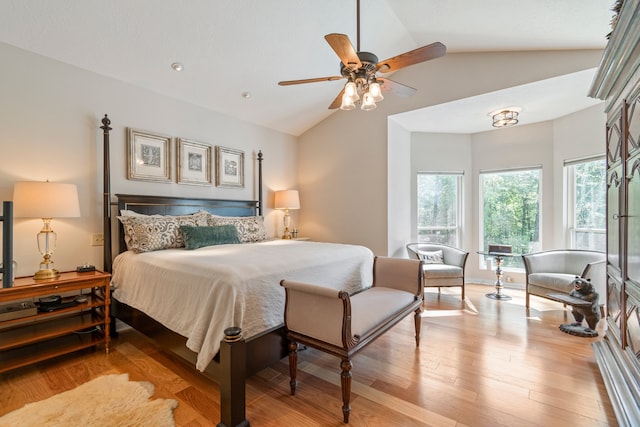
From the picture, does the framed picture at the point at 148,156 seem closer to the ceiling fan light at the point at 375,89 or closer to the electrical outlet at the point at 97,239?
the electrical outlet at the point at 97,239

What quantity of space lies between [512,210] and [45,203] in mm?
5768

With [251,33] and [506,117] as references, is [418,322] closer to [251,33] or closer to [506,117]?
[506,117]

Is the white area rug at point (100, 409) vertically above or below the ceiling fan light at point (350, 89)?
below

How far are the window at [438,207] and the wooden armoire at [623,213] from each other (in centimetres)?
279

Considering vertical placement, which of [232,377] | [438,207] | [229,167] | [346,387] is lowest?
[346,387]

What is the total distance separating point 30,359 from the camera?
2.14 metres

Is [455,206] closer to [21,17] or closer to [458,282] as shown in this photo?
[458,282]

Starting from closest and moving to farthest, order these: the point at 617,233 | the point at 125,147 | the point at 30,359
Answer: the point at 617,233, the point at 30,359, the point at 125,147

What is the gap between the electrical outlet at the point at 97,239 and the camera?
2.92 meters

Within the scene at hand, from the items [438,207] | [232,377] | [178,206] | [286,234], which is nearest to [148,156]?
[178,206]

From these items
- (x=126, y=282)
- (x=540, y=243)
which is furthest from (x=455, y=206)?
(x=126, y=282)

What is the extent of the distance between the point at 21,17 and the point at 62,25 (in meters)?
0.25

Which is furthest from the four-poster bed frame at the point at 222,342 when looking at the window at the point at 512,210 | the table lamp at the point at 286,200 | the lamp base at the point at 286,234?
the window at the point at 512,210

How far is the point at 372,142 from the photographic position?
4.28 metres
